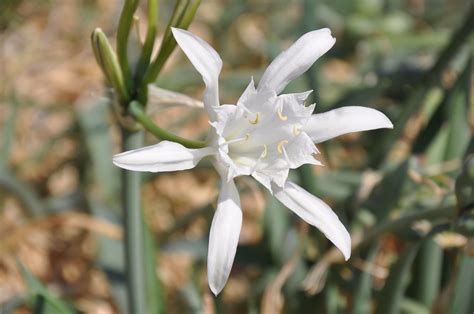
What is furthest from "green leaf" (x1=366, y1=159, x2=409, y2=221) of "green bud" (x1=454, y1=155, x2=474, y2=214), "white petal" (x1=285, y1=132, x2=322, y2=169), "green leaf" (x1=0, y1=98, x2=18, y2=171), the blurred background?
"green leaf" (x1=0, y1=98, x2=18, y2=171)

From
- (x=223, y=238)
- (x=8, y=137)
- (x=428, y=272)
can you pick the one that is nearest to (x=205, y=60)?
(x=223, y=238)

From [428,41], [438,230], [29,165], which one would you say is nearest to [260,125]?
[438,230]

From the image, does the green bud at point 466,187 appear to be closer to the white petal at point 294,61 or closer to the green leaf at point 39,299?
the white petal at point 294,61

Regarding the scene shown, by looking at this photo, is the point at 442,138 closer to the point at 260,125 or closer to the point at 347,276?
the point at 347,276

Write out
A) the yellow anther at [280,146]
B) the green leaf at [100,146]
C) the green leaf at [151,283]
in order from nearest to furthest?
the yellow anther at [280,146]
the green leaf at [151,283]
the green leaf at [100,146]

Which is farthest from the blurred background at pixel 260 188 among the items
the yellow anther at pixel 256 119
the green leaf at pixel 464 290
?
the yellow anther at pixel 256 119

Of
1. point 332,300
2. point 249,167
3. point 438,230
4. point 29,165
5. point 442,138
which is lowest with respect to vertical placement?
point 29,165
